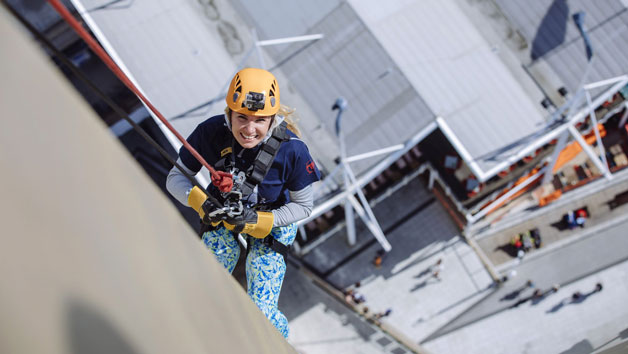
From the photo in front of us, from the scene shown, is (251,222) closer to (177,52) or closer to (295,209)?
(295,209)

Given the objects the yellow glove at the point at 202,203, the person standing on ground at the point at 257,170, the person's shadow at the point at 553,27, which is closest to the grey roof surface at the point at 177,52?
the person's shadow at the point at 553,27

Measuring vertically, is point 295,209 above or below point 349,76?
below

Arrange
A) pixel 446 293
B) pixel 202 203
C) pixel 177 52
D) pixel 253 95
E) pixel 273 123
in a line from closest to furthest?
pixel 253 95, pixel 202 203, pixel 273 123, pixel 177 52, pixel 446 293

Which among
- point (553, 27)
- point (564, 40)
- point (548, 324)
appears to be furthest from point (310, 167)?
point (548, 324)

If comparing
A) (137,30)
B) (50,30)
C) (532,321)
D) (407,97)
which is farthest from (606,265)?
(50,30)

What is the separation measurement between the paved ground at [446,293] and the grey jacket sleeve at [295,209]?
18.8 metres

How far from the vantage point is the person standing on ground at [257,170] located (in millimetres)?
6500

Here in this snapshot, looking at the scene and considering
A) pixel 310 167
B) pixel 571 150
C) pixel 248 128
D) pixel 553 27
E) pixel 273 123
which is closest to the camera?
pixel 248 128

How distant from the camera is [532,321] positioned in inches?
1017

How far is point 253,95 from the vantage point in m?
6.32

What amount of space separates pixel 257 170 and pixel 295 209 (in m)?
0.86

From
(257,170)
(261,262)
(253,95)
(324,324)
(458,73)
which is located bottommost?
(324,324)

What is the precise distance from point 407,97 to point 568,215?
12060mm

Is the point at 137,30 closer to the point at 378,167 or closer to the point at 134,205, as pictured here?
the point at 378,167
